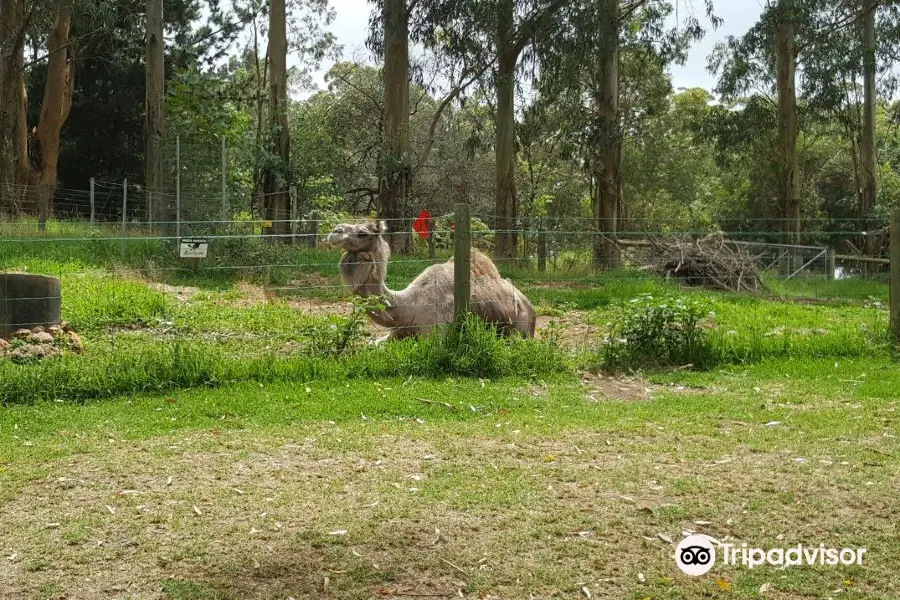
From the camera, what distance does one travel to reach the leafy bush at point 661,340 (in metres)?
8.72

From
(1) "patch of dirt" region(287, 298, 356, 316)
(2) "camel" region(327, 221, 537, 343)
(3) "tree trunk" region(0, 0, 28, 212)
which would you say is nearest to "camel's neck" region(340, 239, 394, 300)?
(2) "camel" region(327, 221, 537, 343)

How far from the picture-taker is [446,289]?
9.12m

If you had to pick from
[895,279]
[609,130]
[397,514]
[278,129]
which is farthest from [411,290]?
[609,130]

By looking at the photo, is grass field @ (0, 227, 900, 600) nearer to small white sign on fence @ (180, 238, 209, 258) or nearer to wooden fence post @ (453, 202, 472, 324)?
wooden fence post @ (453, 202, 472, 324)

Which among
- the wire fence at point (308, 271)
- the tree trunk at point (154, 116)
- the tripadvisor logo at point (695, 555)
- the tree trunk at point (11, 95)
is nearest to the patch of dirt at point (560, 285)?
the wire fence at point (308, 271)

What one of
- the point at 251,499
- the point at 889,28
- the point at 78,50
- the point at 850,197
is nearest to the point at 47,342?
the point at 251,499

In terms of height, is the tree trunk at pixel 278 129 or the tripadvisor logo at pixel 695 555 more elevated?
the tree trunk at pixel 278 129

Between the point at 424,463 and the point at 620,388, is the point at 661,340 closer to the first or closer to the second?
the point at 620,388

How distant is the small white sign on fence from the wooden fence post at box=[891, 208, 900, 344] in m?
6.98

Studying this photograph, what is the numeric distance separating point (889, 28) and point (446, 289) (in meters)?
26.7

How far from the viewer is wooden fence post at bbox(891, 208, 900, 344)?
31.4 ft

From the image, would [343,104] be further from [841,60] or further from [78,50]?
[841,60]

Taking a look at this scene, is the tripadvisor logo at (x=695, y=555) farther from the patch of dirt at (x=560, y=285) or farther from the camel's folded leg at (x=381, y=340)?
the patch of dirt at (x=560, y=285)

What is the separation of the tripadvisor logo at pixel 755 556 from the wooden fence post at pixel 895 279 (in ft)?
20.1
